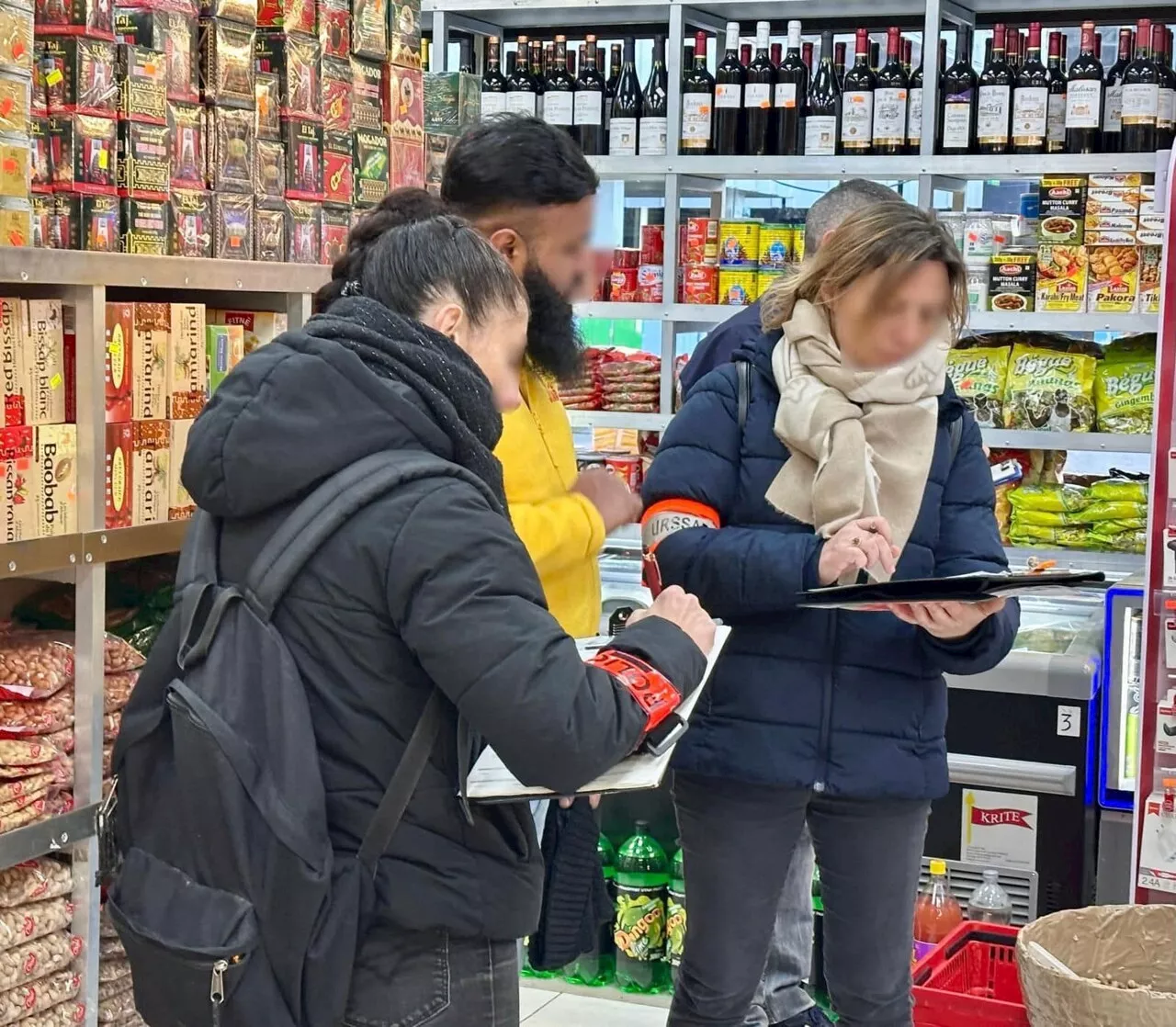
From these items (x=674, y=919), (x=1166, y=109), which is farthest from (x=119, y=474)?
(x=1166, y=109)

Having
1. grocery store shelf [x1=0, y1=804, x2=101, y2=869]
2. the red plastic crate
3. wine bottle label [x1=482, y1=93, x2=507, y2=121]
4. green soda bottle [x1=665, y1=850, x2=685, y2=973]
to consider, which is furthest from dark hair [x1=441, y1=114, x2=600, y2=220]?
wine bottle label [x1=482, y1=93, x2=507, y2=121]

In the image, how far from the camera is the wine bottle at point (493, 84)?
16.7 feet

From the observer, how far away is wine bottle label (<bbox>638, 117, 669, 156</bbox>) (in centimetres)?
489

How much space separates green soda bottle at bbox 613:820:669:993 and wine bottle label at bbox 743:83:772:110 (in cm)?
227

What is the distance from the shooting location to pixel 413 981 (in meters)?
1.69

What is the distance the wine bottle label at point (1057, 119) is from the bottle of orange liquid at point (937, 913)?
2.03 meters

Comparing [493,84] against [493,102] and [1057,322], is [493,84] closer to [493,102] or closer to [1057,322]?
[493,102]

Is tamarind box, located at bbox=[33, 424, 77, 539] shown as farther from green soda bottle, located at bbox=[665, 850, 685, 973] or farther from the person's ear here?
green soda bottle, located at bbox=[665, 850, 685, 973]

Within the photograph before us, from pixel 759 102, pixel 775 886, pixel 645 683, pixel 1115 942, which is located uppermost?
pixel 759 102

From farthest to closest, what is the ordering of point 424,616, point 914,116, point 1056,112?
point 914,116 < point 1056,112 < point 424,616

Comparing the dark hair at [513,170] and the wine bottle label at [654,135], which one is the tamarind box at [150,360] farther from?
the wine bottle label at [654,135]

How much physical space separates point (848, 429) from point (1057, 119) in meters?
2.43

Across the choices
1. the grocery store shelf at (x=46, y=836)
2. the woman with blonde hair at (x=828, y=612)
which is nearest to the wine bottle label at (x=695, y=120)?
the woman with blonde hair at (x=828, y=612)

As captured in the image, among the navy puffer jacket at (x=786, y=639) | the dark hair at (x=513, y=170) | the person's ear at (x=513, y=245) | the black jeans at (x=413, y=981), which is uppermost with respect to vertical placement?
the dark hair at (x=513, y=170)
